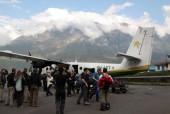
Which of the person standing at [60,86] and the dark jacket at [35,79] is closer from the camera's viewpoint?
the person standing at [60,86]

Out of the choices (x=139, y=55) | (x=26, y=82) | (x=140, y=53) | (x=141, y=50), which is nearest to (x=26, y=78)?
(x=26, y=82)

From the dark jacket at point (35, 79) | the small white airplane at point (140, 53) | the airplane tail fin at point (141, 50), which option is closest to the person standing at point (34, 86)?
the dark jacket at point (35, 79)

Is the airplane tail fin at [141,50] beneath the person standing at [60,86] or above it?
above

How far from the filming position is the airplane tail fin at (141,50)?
30.1 m

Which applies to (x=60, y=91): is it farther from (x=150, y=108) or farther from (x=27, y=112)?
(x=150, y=108)

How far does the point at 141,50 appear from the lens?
30469mm

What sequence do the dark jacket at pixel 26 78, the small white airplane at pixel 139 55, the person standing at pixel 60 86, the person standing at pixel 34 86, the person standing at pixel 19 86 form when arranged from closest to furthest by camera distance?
the person standing at pixel 60 86
the person standing at pixel 19 86
the person standing at pixel 34 86
the dark jacket at pixel 26 78
the small white airplane at pixel 139 55

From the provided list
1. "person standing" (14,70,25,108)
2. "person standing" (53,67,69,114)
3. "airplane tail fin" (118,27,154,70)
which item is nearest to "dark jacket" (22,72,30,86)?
"person standing" (14,70,25,108)

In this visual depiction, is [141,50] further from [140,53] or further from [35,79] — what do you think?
[35,79]

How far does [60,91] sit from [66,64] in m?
21.2

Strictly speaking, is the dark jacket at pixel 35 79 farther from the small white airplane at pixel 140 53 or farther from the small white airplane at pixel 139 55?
the small white airplane at pixel 140 53

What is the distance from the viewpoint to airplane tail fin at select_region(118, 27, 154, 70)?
30.1 meters

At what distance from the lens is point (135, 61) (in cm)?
3047

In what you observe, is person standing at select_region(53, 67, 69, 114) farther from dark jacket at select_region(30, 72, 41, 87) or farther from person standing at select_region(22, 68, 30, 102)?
person standing at select_region(22, 68, 30, 102)
